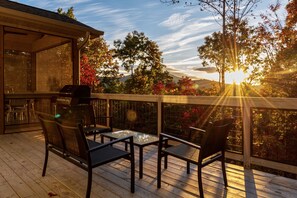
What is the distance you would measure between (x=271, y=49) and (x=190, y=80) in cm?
284

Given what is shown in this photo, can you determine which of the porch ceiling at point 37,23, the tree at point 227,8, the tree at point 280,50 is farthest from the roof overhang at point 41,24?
the tree at point 280,50

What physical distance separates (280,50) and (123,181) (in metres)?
6.30

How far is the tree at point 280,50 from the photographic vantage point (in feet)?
18.2

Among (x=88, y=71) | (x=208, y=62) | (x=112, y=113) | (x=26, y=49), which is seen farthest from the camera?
(x=208, y=62)

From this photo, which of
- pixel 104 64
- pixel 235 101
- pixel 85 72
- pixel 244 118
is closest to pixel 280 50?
pixel 235 101

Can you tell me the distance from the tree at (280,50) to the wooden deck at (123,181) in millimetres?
3376

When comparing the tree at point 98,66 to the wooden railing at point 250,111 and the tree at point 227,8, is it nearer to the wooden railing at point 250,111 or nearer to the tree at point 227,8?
the tree at point 227,8

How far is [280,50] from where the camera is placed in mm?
6676

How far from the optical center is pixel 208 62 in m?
14.6

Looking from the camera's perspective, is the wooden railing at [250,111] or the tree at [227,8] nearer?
the wooden railing at [250,111]

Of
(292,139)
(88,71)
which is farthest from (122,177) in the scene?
(88,71)

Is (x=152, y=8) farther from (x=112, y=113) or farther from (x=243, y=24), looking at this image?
(x=112, y=113)

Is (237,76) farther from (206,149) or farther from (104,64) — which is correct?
(104,64)

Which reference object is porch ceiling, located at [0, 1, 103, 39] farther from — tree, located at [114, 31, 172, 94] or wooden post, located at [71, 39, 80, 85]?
tree, located at [114, 31, 172, 94]
